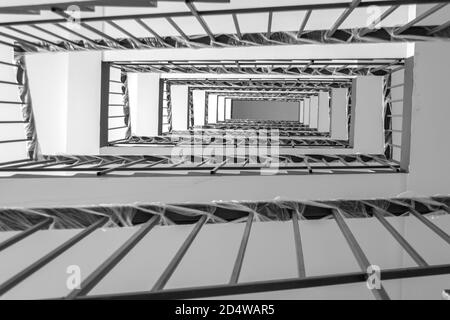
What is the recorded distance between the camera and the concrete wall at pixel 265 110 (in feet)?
57.0

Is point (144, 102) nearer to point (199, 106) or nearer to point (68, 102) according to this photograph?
point (68, 102)

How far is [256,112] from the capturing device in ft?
59.1

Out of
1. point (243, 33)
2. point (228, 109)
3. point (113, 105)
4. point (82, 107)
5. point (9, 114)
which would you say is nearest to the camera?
point (243, 33)

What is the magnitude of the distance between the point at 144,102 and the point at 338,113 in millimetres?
3440

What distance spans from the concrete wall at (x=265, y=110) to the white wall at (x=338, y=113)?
892cm

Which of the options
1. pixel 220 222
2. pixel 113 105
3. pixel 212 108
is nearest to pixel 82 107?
pixel 113 105

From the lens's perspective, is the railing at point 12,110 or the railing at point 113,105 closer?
the railing at point 12,110

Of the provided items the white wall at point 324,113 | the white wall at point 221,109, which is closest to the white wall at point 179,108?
the white wall at point 324,113

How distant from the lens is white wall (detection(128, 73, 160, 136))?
7703 millimetres

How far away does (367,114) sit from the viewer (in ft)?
20.6

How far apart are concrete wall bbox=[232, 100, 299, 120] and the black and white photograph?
10.6 m

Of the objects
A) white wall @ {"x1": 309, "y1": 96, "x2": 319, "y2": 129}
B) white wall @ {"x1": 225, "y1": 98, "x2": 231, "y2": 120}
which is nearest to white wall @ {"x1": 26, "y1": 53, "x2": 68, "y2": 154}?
white wall @ {"x1": 309, "y1": 96, "x2": 319, "y2": 129}

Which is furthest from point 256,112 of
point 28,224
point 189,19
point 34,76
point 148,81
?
point 28,224

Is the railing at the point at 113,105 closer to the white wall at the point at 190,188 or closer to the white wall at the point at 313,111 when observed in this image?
the white wall at the point at 190,188
